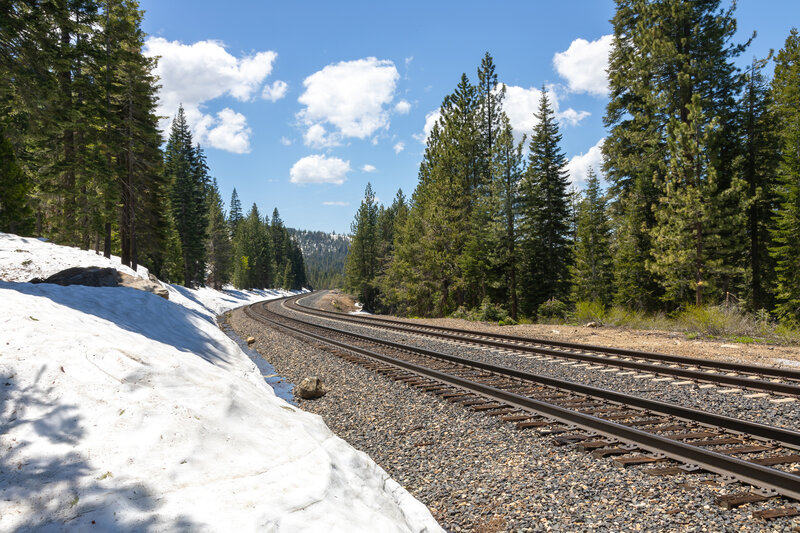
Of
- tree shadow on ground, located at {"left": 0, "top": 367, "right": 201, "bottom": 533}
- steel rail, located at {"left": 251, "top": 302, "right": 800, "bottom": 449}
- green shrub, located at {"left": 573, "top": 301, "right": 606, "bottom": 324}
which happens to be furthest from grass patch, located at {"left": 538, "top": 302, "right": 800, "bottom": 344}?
tree shadow on ground, located at {"left": 0, "top": 367, "right": 201, "bottom": 533}

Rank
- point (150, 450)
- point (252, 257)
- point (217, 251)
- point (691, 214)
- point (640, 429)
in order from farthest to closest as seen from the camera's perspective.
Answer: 1. point (252, 257)
2. point (217, 251)
3. point (691, 214)
4. point (640, 429)
5. point (150, 450)

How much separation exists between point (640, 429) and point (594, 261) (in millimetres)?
29753

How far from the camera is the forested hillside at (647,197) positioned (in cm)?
1831

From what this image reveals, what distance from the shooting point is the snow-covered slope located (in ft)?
8.56

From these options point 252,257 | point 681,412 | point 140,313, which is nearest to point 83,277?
point 140,313

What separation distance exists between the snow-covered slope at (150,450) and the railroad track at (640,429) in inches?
104

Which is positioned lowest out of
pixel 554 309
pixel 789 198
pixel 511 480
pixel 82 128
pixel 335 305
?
pixel 335 305

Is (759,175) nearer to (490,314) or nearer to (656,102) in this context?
(656,102)

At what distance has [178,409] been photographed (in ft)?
12.6

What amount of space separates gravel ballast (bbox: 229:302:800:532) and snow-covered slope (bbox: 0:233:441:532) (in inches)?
23.3

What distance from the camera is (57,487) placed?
262 cm

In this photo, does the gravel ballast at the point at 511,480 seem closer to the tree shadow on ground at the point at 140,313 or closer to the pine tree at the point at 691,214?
the tree shadow on ground at the point at 140,313

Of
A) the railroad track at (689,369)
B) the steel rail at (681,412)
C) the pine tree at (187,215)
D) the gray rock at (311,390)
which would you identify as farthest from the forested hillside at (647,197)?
the pine tree at (187,215)

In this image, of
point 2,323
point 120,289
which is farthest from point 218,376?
A: point 120,289
